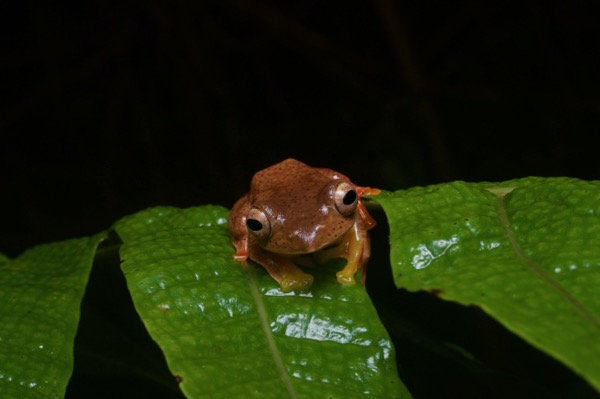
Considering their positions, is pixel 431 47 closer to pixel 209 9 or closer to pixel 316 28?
pixel 316 28

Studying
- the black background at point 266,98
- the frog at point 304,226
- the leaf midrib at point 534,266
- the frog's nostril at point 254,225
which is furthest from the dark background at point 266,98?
the leaf midrib at point 534,266

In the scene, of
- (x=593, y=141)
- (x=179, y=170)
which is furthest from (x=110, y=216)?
(x=593, y=141)

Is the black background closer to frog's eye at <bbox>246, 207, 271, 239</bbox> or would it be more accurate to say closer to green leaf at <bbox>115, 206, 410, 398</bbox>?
frog's eye at <bbox>246, 207, 271, 239</bbox>

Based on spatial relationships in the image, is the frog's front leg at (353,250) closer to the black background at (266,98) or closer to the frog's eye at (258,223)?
the frog's eye at (258,223)

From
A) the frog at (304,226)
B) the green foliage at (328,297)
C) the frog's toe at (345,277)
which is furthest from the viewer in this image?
the frog at (304,226)

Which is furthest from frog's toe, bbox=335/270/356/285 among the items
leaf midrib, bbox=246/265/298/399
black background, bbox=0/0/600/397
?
black background, bbox=0/0/600/397

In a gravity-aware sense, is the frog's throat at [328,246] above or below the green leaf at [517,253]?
below
